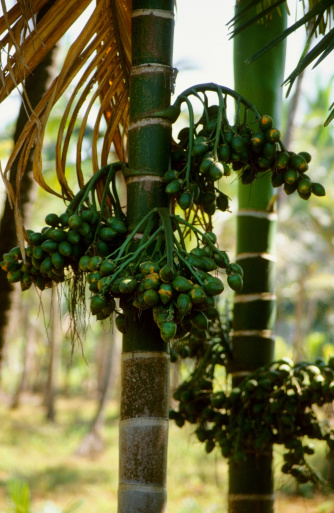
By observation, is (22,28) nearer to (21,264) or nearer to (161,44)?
(161,44)

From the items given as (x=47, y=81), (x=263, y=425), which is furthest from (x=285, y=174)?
(x=47, y=81)

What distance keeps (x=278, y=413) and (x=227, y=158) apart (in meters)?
1.14

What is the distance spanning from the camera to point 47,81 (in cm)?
358

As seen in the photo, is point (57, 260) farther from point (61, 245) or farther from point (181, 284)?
point (181, 284)

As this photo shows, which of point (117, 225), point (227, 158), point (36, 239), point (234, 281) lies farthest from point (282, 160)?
point (36, 239)

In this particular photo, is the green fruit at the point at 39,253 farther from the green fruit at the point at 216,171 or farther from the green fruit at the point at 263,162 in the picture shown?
the green fruit at the point at 263,162

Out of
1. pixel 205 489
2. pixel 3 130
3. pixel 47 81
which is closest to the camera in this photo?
pixel 47 81

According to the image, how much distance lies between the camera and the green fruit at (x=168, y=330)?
1562mm

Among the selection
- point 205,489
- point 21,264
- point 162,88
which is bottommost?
point 205,489

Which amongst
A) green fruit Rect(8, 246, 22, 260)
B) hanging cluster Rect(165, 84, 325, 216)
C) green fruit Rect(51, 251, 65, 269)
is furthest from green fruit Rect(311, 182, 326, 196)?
green fruit Rect(8, 246, 22, 260)

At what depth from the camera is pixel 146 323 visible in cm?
182

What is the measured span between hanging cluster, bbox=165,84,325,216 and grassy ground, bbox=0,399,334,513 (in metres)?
6.95

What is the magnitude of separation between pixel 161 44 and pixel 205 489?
12675 millimetres

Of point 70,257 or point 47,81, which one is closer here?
point 70,257
